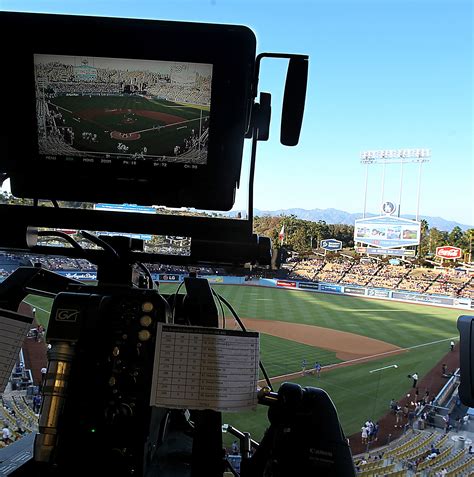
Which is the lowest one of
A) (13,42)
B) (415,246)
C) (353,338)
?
(353,338)

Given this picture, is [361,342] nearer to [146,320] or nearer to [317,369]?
[317,369]

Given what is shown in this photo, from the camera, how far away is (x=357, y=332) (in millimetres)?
11656

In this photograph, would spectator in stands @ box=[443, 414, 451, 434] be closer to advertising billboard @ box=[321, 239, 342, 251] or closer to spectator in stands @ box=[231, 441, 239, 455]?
spectator in stands @ box=[231, 441, 239, 455]

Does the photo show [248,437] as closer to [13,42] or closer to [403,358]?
[13,42]

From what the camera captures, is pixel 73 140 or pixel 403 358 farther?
pixel 403 358

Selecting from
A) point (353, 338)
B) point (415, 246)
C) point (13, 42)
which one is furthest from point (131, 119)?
point (415, 246)

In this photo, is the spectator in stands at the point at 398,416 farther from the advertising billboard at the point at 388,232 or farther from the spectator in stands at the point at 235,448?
the advertising billboard at the point at 388,232

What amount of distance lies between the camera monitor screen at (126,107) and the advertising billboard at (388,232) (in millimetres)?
12296

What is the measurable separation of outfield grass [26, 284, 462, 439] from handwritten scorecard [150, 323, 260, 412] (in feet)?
4.18

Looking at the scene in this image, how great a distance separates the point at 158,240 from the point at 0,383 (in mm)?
380

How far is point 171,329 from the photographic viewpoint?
0.67 meters

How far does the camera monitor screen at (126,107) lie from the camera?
2.45 ft

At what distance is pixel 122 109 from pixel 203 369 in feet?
1.53

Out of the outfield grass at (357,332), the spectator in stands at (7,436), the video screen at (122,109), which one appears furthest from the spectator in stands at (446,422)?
the video screen at (122,109)
